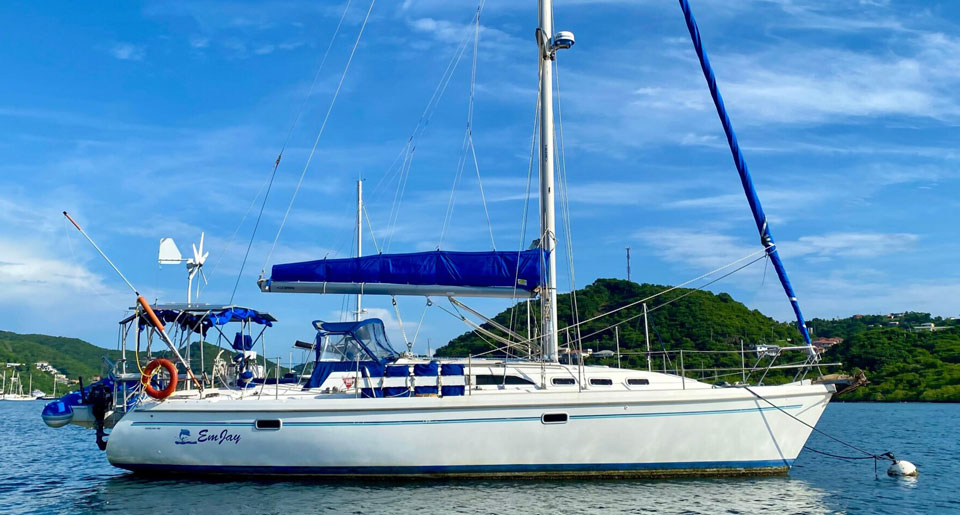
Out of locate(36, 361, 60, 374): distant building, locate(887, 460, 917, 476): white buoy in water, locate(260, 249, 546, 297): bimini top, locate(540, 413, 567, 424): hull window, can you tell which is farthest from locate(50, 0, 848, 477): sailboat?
locate(36, 361, 60, 374): distant building

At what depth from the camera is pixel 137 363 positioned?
49.5 ft

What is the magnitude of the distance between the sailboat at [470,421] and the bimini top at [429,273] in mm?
1066

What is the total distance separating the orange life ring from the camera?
14297mm

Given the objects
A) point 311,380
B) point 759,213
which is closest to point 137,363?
point 311,380

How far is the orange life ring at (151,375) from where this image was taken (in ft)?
46.9

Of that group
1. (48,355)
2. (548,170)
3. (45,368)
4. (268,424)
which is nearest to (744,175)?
(548,170)

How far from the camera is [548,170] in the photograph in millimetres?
16062

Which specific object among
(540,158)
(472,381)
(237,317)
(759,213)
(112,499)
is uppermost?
(540,158)

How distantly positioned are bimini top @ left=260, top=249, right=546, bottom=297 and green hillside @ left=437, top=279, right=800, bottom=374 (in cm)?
2636

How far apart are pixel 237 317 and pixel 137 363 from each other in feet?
8.17

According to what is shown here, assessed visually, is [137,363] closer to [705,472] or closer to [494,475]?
[494,475]

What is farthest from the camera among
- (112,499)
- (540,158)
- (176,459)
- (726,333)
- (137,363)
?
(726,333)

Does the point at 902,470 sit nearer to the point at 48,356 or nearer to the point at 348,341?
the point at 348,341

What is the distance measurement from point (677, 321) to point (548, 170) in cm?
4231
